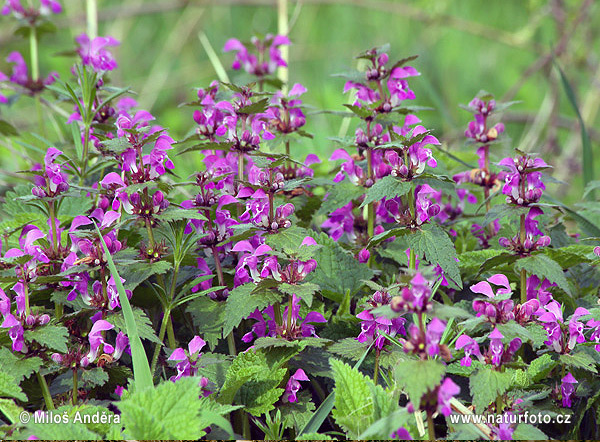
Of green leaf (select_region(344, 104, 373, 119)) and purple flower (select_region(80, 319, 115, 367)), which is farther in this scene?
green leaf (select_region(344, 104, 373, 119))

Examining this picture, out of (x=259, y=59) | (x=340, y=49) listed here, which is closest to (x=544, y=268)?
(x=259, y=59)

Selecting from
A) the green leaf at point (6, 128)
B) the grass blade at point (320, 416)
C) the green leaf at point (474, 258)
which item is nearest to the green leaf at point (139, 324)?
the grass blade at point (320, 416)

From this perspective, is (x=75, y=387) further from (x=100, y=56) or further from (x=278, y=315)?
(x=100, y=56)

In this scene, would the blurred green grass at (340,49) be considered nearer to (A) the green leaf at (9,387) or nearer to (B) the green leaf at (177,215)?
(B) the green leaf at (177,215)

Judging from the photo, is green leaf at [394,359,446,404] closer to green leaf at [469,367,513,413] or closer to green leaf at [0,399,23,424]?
green leaf at [469,367,513,413]

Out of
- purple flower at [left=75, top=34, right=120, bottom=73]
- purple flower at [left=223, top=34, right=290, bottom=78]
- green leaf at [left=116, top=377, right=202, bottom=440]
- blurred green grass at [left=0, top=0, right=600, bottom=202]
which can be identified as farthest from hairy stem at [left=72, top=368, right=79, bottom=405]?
blurred green grass at [left=0, top=0, right=600, bottom=202]

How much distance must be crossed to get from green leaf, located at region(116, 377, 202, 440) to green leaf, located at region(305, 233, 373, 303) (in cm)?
56

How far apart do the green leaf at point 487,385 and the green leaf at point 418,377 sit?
0.18 m

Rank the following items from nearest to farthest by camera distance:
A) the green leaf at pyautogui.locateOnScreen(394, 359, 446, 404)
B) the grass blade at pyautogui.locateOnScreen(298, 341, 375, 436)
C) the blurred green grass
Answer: the green leaf at pyautogui.locateOnScreen(394, 359, 446, 404), the grass blade at pyautogui.locateOnScreen(298, 341, 375, 436), the blurred green grass

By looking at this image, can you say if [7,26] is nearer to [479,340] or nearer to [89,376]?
[89,376]

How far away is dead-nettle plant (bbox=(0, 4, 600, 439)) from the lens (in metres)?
1.25

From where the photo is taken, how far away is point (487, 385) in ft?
4.04

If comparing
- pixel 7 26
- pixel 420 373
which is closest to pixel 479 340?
pixel 420 373

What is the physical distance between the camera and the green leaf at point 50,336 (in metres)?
1.33
